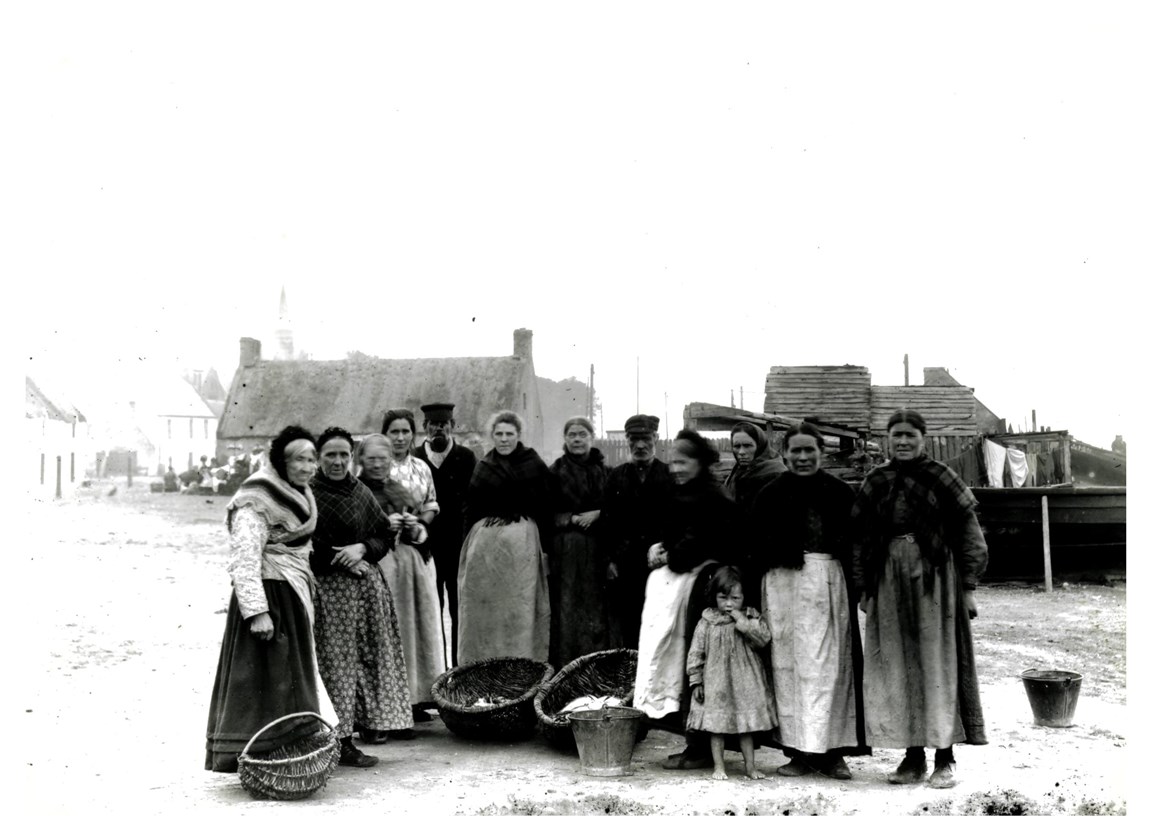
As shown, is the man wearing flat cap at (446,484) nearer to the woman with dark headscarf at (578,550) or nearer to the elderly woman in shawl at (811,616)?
the woman with dark headscarf at (578,550)

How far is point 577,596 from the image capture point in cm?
648

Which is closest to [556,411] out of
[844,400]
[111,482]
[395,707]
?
[111,482]

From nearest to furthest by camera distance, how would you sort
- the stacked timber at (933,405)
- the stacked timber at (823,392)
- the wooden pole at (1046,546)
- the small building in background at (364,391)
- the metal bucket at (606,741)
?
the metal bucket at (606,741) < the wooden pole at (1046,546) < the stacked timber at (933,405) < the stacked timber at (823,392) < the small building in background at (364,391)

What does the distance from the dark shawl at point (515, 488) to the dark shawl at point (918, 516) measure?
7.01 feet

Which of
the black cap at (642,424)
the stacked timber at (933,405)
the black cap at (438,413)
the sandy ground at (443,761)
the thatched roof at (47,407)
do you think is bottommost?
the sandy ground at (443,761)

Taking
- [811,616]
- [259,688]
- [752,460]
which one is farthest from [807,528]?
[259,688]

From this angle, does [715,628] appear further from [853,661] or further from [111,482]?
[111,482]

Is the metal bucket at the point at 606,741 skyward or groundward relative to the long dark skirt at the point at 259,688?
groundward

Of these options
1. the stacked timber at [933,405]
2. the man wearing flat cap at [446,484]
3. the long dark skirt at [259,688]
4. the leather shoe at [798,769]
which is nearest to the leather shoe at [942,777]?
the leather shoe at [798,769]

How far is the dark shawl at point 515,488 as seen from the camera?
6508 mm

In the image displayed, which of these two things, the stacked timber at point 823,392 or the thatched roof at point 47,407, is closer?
the thatched roof at point 47,407

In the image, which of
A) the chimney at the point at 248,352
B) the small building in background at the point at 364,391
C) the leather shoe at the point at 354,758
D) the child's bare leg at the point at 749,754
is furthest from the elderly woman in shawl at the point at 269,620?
the chimney at the point at 248,352

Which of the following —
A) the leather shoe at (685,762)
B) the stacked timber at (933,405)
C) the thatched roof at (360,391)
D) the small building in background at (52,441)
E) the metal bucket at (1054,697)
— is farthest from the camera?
the thatched roof at (360,391)

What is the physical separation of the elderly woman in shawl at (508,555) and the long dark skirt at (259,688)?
1.77m
